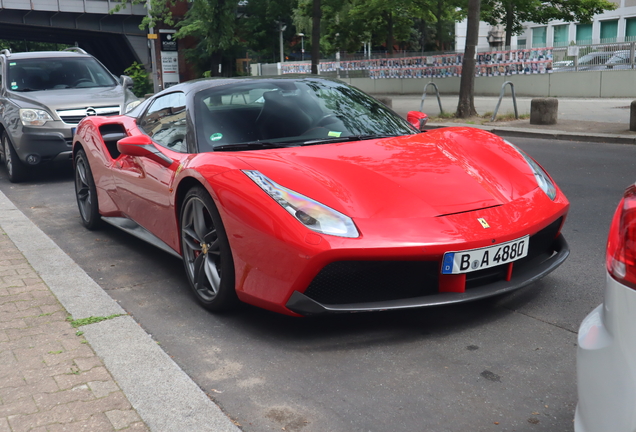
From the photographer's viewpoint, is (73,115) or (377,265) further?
(73,115)

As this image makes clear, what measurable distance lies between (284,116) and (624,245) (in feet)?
9.72

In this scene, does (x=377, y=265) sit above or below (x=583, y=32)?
below

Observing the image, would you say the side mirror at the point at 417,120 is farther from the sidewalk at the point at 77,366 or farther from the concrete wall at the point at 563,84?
the concrete wall at the point at 563,84

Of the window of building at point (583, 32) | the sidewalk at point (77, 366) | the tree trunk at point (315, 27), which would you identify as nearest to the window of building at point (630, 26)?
the window of building at point (583, 32)

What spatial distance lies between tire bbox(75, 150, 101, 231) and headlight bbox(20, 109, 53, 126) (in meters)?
3.15

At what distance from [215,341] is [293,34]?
169ft

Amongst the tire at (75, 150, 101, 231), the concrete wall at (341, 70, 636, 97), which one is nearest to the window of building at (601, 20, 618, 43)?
the concrete wall at (341, 70, 636, 97)

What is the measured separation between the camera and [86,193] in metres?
6.25

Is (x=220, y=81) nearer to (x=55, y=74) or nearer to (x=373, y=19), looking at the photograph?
(x=55, y=74)

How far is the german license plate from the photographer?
3.18m

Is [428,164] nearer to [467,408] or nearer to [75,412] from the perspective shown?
[467,408]

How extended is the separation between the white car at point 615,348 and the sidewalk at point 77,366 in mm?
1347

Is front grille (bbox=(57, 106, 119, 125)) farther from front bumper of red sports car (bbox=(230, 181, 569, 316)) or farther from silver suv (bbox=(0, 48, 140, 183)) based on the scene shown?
front bumper of red sports car (bbox=(230, 181, 569, 316))

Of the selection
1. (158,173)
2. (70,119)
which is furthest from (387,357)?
(70,119)
